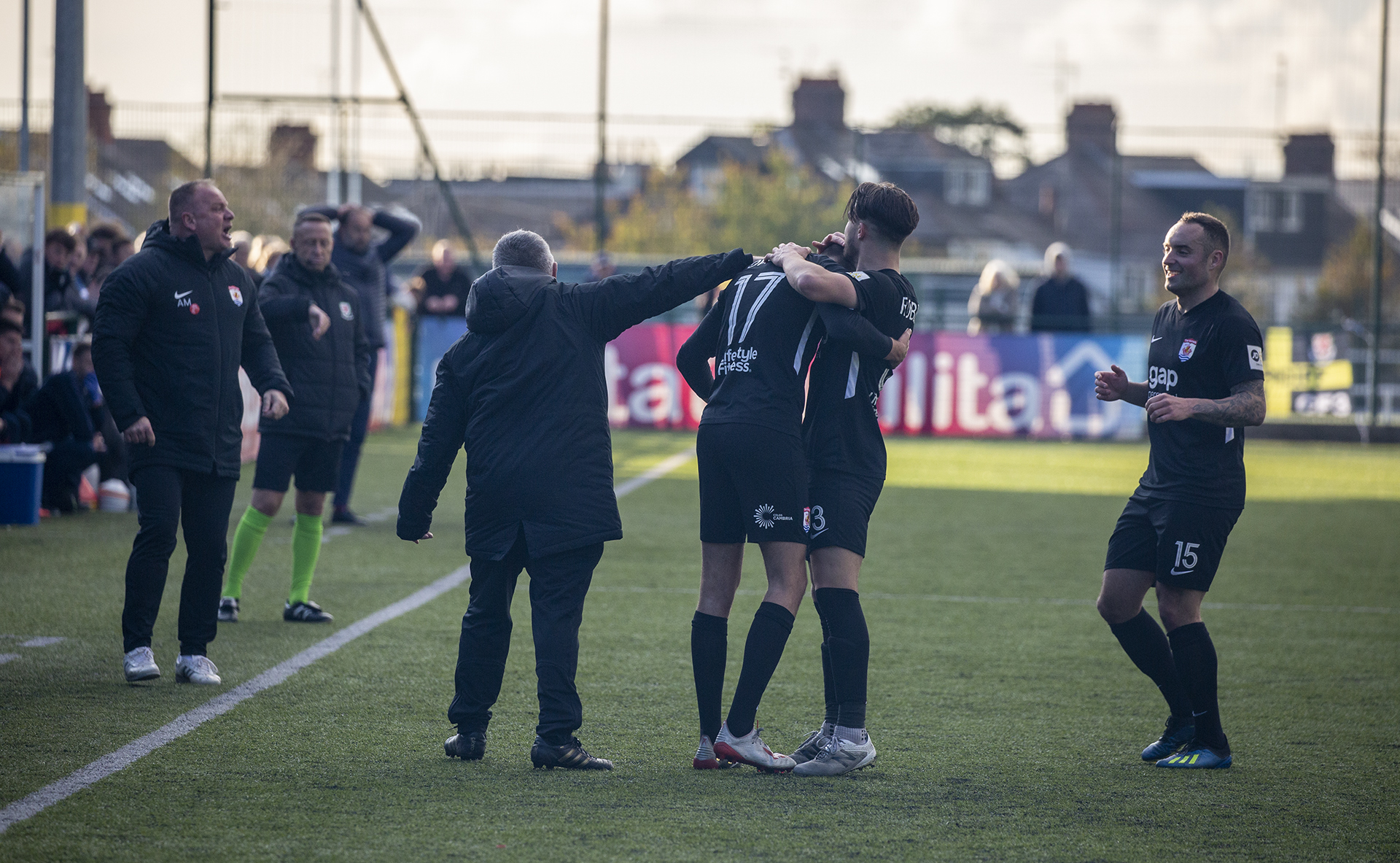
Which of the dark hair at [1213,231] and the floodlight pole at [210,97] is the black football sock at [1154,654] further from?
the floodlight pole at [210,97]

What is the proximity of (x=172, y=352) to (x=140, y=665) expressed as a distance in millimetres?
1225

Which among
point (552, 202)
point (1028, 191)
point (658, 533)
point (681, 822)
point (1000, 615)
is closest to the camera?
point (681, 822)

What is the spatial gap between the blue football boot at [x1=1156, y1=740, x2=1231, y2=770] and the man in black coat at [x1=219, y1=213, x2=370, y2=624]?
161 inches

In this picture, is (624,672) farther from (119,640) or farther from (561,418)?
(119,640)

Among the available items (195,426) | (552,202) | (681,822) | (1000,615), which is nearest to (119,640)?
(195,426)

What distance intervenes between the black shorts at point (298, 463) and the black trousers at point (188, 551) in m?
1.15

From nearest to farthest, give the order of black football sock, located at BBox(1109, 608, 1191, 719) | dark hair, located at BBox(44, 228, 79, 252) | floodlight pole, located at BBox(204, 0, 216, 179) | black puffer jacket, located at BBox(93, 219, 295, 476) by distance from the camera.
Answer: black football sock, located at BBox(1109, 608, 1191, 719) < black puffer jacket, located at BBox(93, 219, 295, 476) < dark hair, located at BBox(44, 228, 79, 252) < floodlight pole, located at BBox(204, 0, 216, 179)

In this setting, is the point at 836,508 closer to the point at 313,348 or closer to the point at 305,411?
the point at 305,411

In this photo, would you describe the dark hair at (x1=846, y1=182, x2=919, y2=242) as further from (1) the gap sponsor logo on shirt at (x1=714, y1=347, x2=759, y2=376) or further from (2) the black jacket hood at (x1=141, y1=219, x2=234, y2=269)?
(2) the black jacket hood at (x1=141, y1=219, x2=234, y2=269)

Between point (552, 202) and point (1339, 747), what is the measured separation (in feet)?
107

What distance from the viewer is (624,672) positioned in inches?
255

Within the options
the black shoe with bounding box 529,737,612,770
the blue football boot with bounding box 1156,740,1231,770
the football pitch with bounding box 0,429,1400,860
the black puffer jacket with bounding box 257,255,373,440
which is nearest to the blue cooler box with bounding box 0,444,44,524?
the football pitch with bounding box 0,429,1400,860

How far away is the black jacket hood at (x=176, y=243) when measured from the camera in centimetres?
607

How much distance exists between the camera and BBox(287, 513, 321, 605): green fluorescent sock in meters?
7.41
